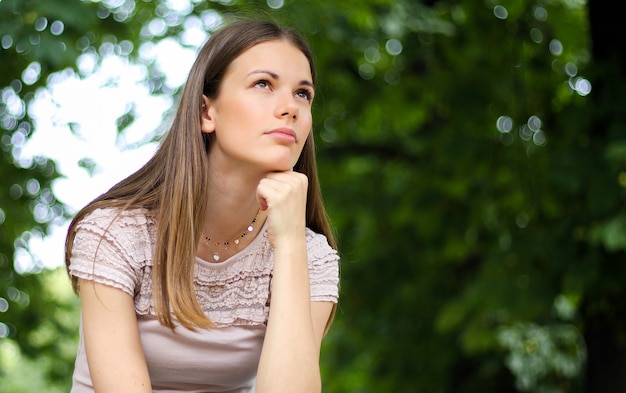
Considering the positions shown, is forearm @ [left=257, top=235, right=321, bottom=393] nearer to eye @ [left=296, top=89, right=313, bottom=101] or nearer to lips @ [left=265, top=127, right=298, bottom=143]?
lips @ [left=265, top=127, right=298, bottom=143]

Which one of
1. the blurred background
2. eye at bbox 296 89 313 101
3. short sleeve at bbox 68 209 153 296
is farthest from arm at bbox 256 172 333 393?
the blurred background

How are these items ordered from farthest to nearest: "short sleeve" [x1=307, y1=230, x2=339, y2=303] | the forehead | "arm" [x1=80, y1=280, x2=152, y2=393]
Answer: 1. "short sleeve" [x1=307, y1=230, x2=339, y2=303]
2. the forehead
3. "arm" [x1=80, y1=280, x2=152, y2=393]

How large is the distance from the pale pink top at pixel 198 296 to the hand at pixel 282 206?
18 cm

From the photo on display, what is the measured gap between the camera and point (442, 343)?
26.0 ft

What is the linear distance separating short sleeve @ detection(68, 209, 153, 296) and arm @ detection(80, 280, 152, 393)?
0.10 ft

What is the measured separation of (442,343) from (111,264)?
19.0ft

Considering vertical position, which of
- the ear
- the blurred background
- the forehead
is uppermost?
the forehead

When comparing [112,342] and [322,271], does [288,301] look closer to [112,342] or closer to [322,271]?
[322,271]

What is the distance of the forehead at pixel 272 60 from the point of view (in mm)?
2570

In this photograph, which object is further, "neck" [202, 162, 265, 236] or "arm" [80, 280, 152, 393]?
"neck" [202, 162, 265, 236]

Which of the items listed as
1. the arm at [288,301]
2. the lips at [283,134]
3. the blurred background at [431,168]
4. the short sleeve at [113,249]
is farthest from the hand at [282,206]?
the blurred background at [431,168]

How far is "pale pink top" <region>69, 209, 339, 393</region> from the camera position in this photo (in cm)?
248

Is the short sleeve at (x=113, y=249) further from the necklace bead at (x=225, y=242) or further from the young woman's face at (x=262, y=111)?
the young woman's face at (x=262, y=111)

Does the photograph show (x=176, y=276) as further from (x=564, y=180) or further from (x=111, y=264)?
(x=564, y=180)
